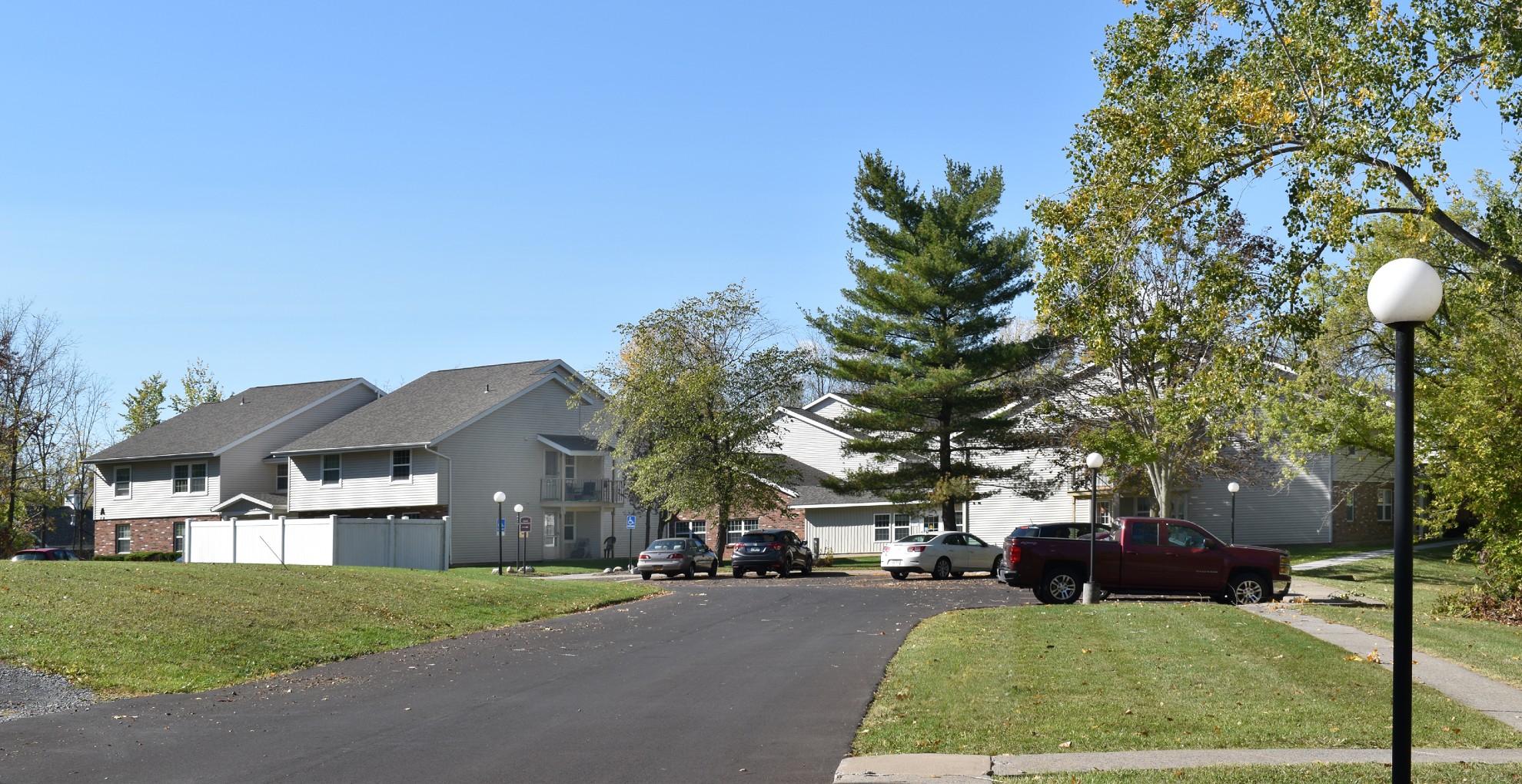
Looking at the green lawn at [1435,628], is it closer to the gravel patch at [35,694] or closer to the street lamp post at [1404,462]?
the street lamp post at [1404,462]

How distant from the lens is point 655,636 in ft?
64.4

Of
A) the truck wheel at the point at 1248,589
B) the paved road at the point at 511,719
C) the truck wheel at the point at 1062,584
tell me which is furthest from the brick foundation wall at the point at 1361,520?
the paved road at the point at 511,719

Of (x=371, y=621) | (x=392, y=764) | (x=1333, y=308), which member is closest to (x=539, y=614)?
(x=371, y=621)

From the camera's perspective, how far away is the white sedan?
36.7m

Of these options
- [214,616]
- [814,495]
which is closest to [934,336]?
[814,495]

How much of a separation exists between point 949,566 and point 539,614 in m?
16.8

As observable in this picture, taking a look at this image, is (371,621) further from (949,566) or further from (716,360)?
(716,360)

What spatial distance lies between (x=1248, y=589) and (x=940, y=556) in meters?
13.4

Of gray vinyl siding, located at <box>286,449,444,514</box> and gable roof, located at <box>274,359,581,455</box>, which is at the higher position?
gable roof, located at <box>274,359,581,455</box>

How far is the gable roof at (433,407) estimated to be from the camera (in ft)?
166

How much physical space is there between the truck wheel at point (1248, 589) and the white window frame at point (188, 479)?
1801 inches

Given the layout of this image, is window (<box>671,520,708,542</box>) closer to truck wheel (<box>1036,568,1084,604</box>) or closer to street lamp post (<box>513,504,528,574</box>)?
street lamp post (<box>513,504,528,574</box>)

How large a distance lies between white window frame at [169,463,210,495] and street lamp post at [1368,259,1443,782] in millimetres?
56448

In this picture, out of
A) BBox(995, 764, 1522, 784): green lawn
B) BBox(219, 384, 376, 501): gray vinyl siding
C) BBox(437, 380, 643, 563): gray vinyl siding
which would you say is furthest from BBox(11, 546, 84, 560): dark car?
BBox(995, 764, 1522, 784): green lawn
